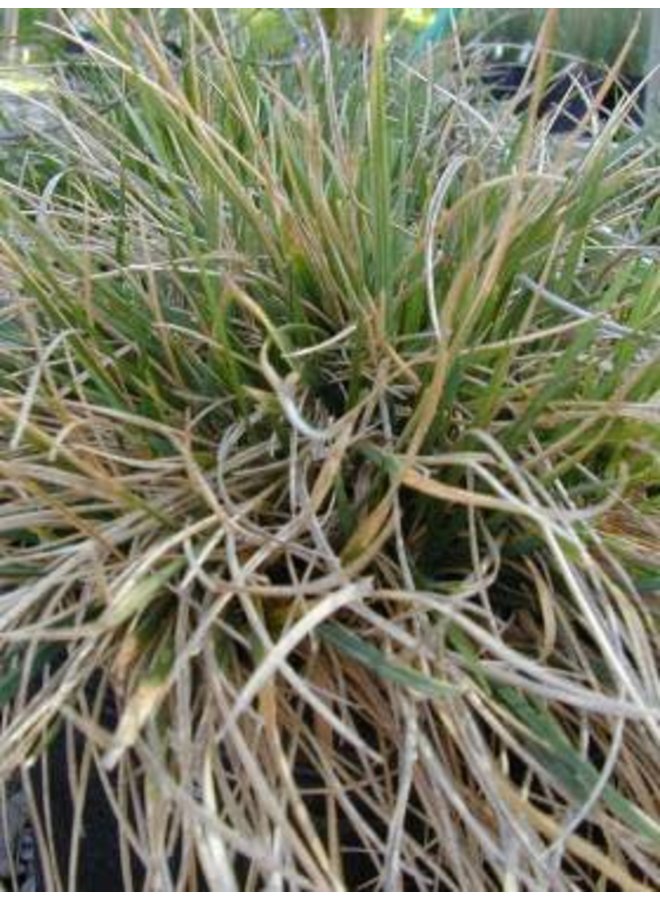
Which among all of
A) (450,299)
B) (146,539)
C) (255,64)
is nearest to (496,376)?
(450,299)

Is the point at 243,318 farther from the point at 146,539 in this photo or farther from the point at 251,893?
the point at 251,893

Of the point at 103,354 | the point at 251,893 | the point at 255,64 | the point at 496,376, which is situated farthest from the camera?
the point at 255,64

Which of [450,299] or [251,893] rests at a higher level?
[450,299]

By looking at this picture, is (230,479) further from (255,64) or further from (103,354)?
(255,64)

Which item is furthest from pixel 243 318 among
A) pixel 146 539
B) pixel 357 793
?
pixel 357 793

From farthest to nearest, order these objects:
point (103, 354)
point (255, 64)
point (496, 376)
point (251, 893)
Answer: point (255, 64)
point (103, 354)
point (496, 376)
point (251, 893)

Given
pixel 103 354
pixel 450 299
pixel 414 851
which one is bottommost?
pixel 414 851

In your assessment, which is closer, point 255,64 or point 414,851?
point 414,851
